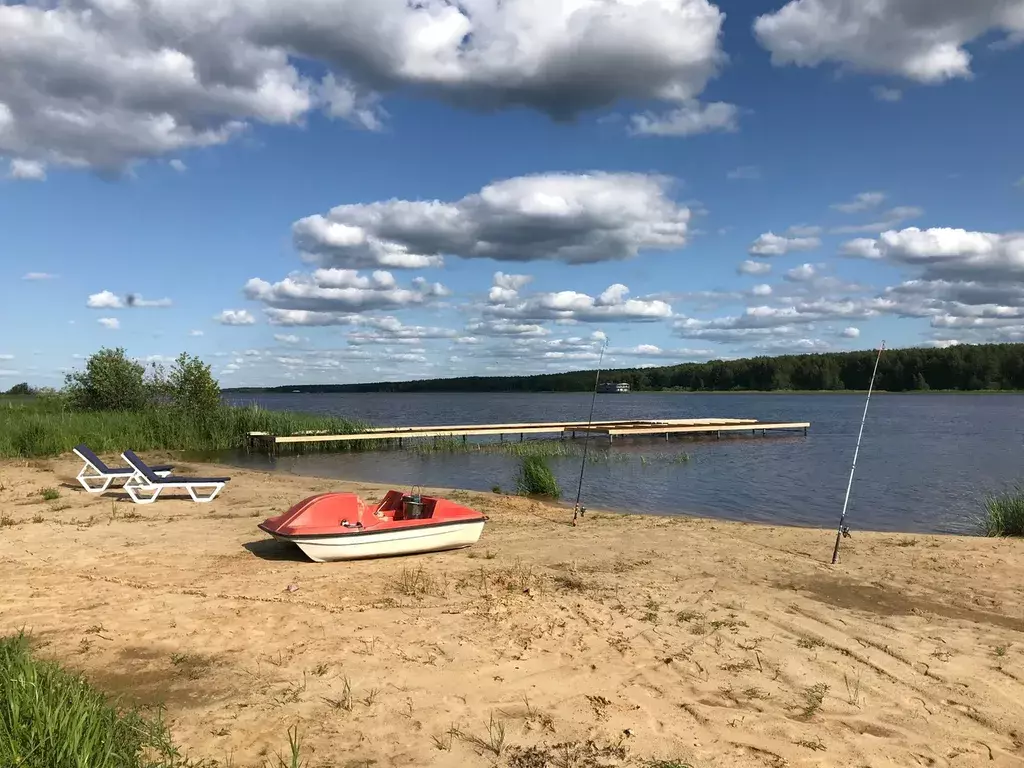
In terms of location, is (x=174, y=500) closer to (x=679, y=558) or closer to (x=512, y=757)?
(x=679, y=558)

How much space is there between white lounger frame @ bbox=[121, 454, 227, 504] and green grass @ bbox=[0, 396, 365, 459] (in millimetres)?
10048

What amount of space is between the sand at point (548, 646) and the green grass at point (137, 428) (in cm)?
1359

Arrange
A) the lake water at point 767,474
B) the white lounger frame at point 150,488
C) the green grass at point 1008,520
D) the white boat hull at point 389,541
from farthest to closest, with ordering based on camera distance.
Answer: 1. the lake water at point 767,474
2. the white lounger frame at point 150,488
3. the green grass at point 1008,520
4. the white boat hull at point 389,541

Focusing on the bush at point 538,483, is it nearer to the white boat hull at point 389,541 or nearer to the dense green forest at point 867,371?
the white boat hull at point 389,541

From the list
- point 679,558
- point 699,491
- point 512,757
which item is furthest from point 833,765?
point 699,491

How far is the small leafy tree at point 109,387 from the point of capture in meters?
30.9

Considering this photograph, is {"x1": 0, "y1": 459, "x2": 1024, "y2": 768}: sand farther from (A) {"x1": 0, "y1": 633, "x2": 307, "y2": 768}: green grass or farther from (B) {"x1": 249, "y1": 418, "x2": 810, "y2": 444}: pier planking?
(B) {"x1": 249, "y1": 418, "x2": 810, "y2": 444}: pier planking

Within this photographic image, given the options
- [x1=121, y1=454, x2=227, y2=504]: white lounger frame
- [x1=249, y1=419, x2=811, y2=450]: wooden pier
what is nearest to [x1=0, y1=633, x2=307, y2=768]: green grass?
[x1=121, y1=454, x2=227, y2=504]: white lounger frame

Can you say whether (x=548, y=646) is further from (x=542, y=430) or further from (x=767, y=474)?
(x=542, y=430)

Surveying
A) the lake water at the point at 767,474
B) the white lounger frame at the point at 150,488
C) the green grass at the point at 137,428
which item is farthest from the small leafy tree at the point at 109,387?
the white lounger frame at the point at 150,488

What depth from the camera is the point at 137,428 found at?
2642cm

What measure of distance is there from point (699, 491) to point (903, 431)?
27.7m

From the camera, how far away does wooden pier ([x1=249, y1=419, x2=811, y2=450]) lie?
2966 cm

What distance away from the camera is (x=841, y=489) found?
19.8 metres
